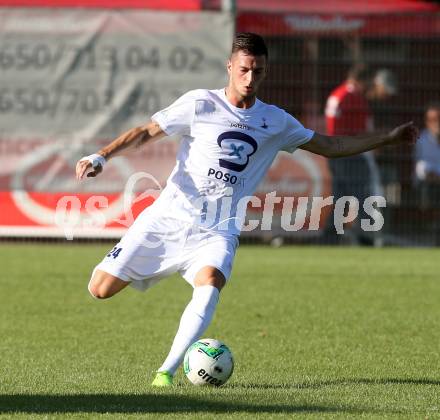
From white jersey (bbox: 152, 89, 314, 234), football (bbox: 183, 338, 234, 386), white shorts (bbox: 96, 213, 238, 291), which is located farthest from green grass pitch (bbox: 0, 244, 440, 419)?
white jersey (bbox: 152, 89, 314, 234)

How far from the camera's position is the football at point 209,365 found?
728cm

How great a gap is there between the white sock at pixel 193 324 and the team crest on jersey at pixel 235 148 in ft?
2.75

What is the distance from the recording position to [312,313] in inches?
447

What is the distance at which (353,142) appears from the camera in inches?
324

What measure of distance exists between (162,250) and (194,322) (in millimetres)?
679

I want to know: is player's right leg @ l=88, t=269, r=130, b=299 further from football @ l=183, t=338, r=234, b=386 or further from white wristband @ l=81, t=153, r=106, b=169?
white wristband @ l=81, t=153, r=106, b=169

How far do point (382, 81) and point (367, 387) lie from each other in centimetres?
1211

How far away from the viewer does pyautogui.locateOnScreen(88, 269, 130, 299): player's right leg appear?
25.4 ft

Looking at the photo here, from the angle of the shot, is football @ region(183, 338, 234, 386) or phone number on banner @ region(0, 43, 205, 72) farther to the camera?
phone number on banner @ region(0, 43, 205, 72)

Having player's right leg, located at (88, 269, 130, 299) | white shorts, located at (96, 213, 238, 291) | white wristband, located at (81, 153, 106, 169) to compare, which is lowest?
player's right leg, located at (88, 269, 130, 299)

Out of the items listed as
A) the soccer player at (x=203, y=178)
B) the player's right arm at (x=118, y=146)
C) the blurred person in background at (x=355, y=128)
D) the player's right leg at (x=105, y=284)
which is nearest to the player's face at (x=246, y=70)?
the soccer player at (x=203, y=178)

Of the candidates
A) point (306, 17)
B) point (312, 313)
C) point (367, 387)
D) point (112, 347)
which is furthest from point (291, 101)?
point (367, 387)

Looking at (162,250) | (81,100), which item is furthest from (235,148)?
(81,100)

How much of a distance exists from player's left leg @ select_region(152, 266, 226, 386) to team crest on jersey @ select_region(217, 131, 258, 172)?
72 centimetres
